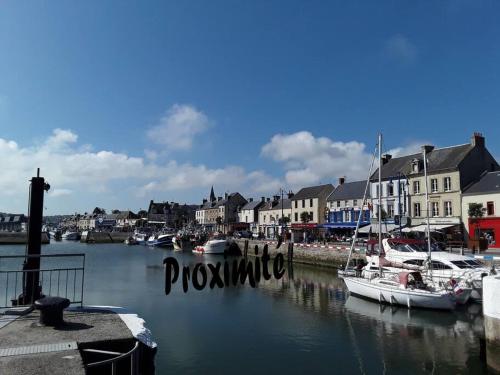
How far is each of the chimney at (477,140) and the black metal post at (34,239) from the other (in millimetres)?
45369

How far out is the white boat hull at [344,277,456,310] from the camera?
21.6 metres

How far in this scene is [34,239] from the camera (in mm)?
12602

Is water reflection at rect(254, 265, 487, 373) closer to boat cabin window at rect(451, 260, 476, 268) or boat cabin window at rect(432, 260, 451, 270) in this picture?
boat cabin window at rect(451, 260, 476, 268)

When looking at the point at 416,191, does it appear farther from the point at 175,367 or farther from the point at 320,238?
the point at 175,367

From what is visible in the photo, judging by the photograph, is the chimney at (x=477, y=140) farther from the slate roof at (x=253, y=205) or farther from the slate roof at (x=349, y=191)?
the slate roof at (x=253, y=205)

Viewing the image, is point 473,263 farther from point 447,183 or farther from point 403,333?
point 447,183

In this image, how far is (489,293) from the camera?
12297 millimetres

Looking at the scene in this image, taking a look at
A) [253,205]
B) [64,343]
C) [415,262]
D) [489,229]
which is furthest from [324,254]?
[253,205]

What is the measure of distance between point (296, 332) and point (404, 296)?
756 centimetres

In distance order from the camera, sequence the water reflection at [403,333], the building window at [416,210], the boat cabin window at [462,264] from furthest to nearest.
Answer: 1. the building window at [416,210]
2. the boat cabin window at [462,264]
3. the water reflection at [403,333]

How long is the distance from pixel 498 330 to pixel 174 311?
1494 centimetres

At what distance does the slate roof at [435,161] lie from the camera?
46134 mm

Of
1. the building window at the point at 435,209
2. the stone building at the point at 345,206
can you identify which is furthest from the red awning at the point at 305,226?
the building window at the point at 435,209

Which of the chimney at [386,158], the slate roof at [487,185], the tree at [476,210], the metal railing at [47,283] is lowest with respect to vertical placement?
the metal railing at [47,283]
